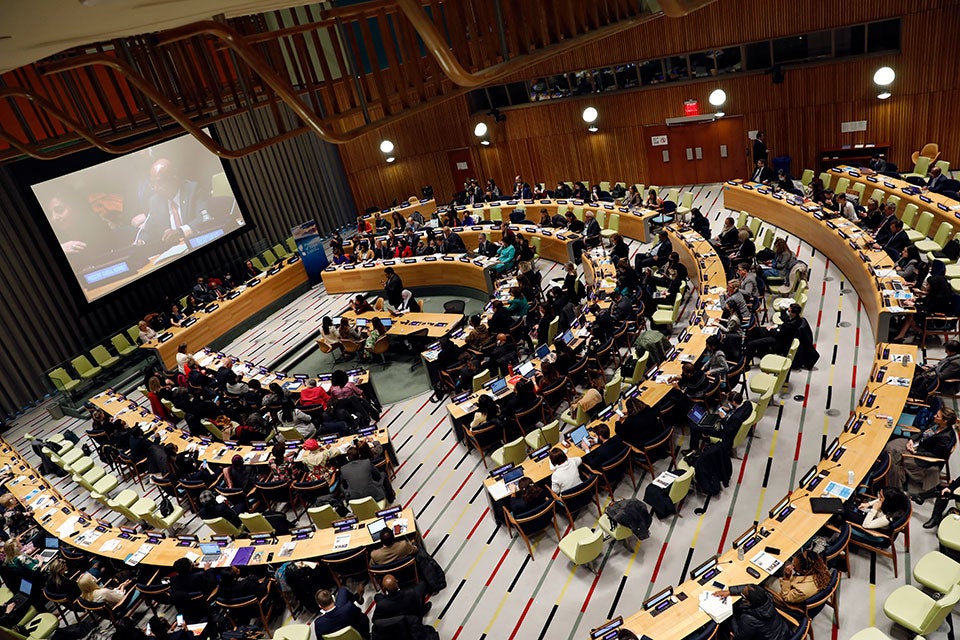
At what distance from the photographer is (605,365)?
42.0 ft

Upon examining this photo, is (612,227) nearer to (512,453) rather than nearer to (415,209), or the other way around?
(415,209)

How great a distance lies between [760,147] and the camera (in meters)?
18.8

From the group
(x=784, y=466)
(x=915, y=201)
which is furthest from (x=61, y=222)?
(x=915, y=201)

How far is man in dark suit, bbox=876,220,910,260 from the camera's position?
12709 mm

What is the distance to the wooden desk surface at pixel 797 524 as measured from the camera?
21.7 ft

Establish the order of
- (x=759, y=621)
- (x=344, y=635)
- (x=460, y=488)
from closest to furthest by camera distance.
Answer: (x=759, y=621), (x=344, y=635), (x=460, y=488)

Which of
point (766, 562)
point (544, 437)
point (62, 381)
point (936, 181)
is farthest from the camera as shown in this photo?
point (62, 381)

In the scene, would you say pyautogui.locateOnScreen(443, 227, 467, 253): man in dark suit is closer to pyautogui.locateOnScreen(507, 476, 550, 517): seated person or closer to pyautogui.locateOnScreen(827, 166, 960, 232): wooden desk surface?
pyautogui.locateOnScreen(827, 166, 960, 232): wooden desk surface

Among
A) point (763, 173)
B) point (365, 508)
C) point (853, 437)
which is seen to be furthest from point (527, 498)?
point (763, 173)

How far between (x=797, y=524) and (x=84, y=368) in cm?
1676

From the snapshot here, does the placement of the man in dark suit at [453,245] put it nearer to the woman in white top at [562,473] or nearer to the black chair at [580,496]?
the black chair at [580,496]

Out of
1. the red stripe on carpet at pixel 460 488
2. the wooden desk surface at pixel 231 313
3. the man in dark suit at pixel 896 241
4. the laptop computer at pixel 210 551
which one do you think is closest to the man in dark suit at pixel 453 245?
the wooden desk surface at pixel 231 313

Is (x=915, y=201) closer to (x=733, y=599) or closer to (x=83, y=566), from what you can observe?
(x=733, y=599)

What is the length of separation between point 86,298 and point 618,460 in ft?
50.8
